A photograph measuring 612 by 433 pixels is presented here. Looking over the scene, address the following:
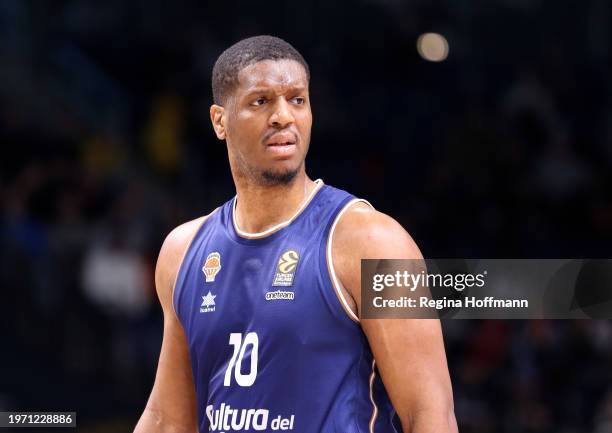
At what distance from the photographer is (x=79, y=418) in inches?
409

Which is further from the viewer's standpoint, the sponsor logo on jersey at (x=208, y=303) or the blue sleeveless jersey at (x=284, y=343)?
the sponsor logo on jersey at (x=208, y=303)

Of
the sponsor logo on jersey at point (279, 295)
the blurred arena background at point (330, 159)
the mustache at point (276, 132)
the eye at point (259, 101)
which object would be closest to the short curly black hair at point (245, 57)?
the eye at point (259, 101)

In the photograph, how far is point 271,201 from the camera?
14.3 feet

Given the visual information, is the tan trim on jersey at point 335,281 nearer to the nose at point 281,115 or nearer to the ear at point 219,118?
the nose at point 281,115

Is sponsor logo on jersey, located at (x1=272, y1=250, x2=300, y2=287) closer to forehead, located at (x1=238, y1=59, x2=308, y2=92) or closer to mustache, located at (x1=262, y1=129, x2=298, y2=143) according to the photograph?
mustache, located at (x1=262, y1=129, x2=298, y2=143)

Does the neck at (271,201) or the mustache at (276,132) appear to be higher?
the mustache at (276,132)

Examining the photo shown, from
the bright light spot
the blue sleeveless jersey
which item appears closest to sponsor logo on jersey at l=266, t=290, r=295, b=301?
the blue sleeveless jersey

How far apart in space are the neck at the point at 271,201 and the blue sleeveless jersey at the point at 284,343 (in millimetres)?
52

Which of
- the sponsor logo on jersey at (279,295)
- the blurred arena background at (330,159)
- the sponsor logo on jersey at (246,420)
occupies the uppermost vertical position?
the blurred arena background at (330,159)

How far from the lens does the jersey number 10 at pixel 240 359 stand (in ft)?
13.4

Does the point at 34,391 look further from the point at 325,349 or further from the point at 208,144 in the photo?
the point at 325,349

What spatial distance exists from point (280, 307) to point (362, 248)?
14.0 inches

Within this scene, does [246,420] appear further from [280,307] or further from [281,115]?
[281,115]

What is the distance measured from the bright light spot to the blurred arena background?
3cm
